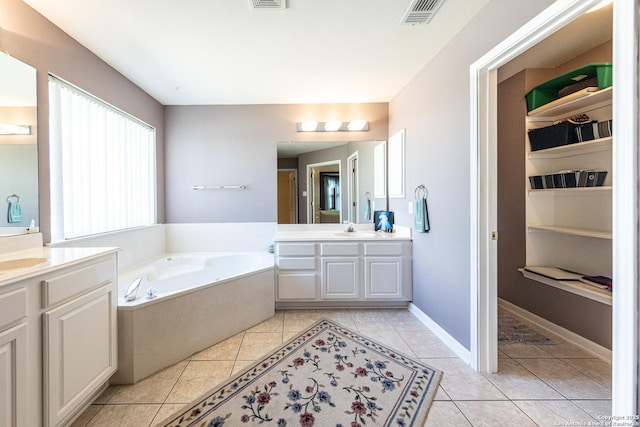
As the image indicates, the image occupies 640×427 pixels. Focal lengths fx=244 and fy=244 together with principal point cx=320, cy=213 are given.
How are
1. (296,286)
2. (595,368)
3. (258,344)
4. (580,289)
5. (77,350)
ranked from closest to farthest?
1. (77,350)
2. (595,368)
3. (580,289)
4. (258,344)
5. (296,286)

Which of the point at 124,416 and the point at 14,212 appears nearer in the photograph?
the point at 124,416

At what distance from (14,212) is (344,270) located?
2.55 meters

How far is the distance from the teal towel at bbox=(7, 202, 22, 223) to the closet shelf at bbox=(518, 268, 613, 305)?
12.8 feet

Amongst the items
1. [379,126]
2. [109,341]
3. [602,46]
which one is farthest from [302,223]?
[602,46]

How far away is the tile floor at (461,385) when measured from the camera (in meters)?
1.37


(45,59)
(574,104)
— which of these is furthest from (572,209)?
(45,59)

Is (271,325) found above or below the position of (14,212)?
below

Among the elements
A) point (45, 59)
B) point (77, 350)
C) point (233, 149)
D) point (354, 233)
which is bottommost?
point (77, 350)

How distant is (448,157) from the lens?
2010 mm

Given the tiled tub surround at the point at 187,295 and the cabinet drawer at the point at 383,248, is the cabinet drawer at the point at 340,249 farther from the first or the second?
the tiled tub surround at the point at 187,295

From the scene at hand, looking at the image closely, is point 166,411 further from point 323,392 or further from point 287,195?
point 287,195

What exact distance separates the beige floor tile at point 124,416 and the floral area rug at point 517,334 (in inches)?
103

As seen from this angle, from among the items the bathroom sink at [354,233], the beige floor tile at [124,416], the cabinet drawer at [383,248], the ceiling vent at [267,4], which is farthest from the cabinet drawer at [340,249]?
the ceiling vent at [267,4]

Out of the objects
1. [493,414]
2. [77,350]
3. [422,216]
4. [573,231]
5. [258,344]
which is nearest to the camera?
[77,350]
